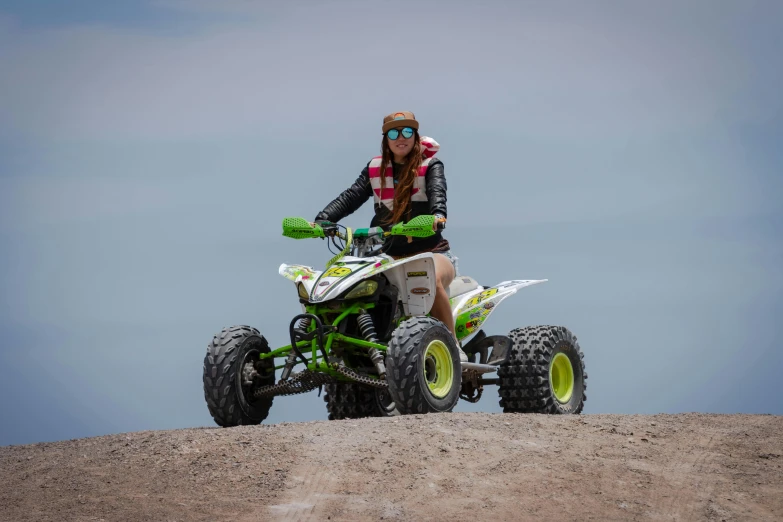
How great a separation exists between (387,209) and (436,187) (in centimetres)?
66

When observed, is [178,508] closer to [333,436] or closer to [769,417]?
[333,436]

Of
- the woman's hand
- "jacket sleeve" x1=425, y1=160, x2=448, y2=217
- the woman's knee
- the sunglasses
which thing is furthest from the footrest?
the sunglasses

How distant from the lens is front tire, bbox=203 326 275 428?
10727 mm

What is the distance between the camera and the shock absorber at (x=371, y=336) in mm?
10539

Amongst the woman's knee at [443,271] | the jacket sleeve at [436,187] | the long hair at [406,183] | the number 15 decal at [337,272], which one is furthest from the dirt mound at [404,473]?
the long hair at [406,183]

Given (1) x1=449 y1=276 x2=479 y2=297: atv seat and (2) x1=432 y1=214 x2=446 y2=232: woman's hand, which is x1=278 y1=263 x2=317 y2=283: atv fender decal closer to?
(2) x1=432 y1=214 x2=446 y2=232: woman's hand

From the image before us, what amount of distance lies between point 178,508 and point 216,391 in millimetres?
2817

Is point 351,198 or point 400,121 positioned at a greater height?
point 400,121

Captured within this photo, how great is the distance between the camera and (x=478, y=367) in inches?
456

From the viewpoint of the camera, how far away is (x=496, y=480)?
8.42 meters

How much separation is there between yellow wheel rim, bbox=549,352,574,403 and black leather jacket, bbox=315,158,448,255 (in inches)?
84.7

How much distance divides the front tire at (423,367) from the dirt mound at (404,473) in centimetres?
37

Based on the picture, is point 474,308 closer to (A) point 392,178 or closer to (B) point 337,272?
(A) point 392,178

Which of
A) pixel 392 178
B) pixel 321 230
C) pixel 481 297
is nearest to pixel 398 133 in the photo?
pixel 392 178
